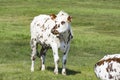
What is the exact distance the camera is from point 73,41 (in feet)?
124

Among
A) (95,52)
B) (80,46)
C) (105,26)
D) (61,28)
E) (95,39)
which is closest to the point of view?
(61,28)

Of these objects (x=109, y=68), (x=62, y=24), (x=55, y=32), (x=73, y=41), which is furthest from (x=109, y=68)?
(x=73, y=41)

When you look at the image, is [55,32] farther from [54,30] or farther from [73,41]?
[73,41]

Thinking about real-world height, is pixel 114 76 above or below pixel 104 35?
above

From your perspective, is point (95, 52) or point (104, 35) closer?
point (95, 52)

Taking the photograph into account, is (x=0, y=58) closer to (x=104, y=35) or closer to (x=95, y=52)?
(x=95, y=52)

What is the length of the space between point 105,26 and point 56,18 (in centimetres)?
3258

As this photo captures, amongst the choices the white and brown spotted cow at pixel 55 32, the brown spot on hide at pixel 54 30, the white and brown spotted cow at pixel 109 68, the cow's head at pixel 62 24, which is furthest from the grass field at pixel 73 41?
the white and brown spotted cow at pixel 109 68

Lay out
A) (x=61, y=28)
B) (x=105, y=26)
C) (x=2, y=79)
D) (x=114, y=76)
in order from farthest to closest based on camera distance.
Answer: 1. (x=105, y=26)
2. (x=61, y=28)
3. (x=2, y=79)
4. (x=114, y=76)

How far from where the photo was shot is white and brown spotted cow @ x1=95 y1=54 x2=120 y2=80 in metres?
9.40

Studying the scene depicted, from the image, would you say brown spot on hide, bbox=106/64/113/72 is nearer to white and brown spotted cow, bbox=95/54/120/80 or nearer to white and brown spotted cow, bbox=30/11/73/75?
white and brown spotted cow, bbox=95/54/120/80

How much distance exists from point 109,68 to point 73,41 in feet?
92.7

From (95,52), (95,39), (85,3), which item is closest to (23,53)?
(95,52)

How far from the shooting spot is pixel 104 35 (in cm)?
4344
